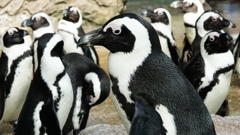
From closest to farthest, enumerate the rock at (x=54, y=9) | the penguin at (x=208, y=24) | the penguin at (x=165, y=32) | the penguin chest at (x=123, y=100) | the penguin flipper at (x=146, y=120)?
the penguin flipper at (x=146, y=120) → the penguin chest at (x=123, y=100) → the penguin at (x=208, y=24) → the penguin at (x=165, y=32) → the rock at (x=54, y=9)

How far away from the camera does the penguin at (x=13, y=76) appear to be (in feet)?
17.1

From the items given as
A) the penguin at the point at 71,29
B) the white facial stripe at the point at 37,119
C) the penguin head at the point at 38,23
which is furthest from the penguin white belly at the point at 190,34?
the white facial stripe at the point at 37,119

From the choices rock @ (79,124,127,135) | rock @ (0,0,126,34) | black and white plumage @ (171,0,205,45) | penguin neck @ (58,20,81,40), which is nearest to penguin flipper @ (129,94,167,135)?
rock @ (79,124,127,135)

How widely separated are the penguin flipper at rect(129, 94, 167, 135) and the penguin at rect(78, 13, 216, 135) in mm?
52

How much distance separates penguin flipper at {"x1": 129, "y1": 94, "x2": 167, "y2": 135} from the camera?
2.52 m

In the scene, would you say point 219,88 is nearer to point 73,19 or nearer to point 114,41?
point 114,41

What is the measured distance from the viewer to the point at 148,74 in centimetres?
280

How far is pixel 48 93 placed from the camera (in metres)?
4.27

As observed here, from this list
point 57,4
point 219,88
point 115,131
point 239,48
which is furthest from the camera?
point 57,4

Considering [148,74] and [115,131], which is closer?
[148,74]

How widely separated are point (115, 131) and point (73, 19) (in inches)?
126

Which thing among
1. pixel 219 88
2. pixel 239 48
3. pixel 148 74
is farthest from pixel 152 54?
pixel 239 48

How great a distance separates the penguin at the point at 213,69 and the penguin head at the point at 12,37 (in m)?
1.57

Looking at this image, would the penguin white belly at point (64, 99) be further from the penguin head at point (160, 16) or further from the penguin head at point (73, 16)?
the penguin head at point (73, 16)
